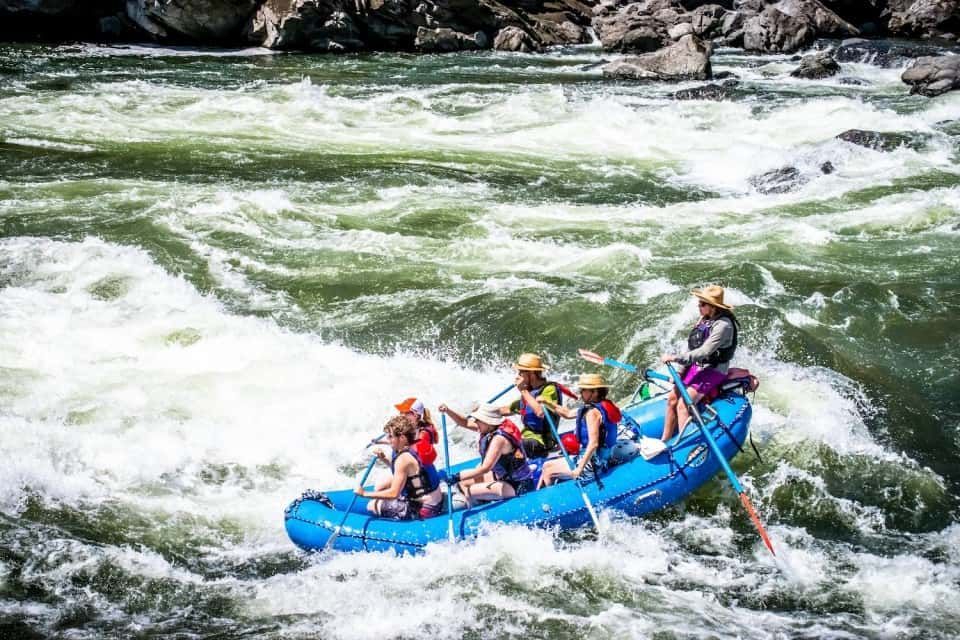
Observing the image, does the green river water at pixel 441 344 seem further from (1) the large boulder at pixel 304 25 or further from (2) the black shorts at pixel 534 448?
(1) the large boulder at pixel 304 25

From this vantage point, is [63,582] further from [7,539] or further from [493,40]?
[493,40]

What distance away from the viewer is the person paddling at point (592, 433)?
7305 millimetres

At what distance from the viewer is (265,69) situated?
88.4 feet

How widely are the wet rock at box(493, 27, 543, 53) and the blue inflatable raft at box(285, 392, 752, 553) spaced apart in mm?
27070

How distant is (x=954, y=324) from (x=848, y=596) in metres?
5.27

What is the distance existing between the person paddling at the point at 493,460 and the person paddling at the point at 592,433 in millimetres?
287

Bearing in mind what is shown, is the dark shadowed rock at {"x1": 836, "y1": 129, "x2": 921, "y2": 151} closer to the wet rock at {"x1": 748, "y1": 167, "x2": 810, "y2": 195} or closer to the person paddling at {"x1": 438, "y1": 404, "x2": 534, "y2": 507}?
the wet rock at {"x1": 748, "y1": 167, "x2": 810, "y2": 195}

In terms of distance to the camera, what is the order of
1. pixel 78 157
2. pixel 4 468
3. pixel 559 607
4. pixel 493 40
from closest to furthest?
pixel 559 607
pixel 4 468
pixel 78 157
pixel 493 40

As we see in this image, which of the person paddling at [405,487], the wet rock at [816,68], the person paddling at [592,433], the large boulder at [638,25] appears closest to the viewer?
the person paddling at [405,487]

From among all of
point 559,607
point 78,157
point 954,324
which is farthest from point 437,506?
point 78,157

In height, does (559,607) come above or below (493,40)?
below

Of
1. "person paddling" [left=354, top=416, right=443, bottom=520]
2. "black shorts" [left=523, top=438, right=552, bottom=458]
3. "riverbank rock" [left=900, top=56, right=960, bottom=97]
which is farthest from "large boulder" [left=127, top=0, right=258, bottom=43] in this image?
"person paddling" [left=354, top=416, right=443, bottom=520]

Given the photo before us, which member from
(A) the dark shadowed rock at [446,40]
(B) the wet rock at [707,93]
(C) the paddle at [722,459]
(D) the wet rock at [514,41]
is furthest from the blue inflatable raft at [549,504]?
(D) the wet rock at [514,41]

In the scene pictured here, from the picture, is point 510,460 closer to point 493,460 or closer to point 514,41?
point 493,460
